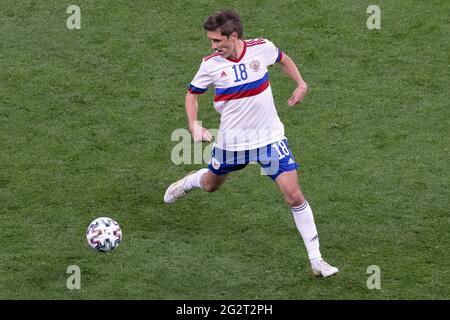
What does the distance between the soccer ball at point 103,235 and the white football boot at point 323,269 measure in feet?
6.86

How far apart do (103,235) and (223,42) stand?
93.6 inches

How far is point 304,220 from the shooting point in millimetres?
10906

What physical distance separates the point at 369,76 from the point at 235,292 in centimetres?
556

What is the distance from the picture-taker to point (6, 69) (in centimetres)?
1554

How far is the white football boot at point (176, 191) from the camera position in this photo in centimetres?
1223

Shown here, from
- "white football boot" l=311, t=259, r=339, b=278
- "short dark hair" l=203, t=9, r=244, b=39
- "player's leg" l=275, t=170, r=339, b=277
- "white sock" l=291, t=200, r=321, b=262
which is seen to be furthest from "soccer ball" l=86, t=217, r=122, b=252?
"short dark hair" l=203, t=9, r=244, b=39

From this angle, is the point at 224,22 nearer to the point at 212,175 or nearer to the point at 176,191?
the point at 212,175

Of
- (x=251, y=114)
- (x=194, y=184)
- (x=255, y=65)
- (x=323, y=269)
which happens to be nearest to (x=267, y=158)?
(x=251, y=114)

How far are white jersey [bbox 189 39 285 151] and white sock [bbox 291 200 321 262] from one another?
78cm

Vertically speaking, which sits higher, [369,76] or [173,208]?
[369,76]

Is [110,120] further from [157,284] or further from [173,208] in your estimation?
[157,284]

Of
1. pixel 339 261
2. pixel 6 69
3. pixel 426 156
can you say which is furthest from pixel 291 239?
pixel 6 69

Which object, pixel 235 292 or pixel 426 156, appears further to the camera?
pixel 426 156

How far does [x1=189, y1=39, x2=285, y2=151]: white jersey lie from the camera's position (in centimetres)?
1090
